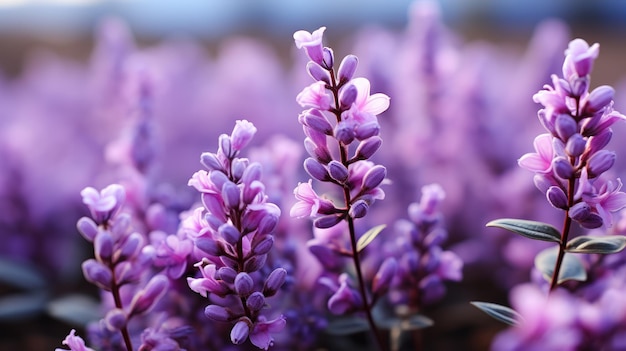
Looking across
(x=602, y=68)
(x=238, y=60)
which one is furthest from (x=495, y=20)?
(x=238, y=60)

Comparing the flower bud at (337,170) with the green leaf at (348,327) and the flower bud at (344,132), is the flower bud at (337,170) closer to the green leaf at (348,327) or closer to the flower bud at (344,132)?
the flower bud at (344,132)


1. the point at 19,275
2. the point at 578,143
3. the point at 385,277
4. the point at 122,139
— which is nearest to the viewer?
the point at 578,143

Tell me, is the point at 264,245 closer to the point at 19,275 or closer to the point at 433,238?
the point at 433,238

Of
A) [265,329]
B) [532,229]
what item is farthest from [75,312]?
[532,229]

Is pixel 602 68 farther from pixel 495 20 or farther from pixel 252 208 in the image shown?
pixel 252 208

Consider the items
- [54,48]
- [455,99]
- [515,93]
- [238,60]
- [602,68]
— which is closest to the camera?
[455,99]
